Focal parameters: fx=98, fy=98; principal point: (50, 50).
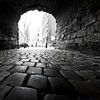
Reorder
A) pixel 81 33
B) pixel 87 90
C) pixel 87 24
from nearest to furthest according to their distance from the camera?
1. pixel 87 90
2. pixel 87 24
3. pixel 81 33

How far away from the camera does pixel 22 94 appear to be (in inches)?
30.5

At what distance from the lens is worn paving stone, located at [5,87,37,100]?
72cm

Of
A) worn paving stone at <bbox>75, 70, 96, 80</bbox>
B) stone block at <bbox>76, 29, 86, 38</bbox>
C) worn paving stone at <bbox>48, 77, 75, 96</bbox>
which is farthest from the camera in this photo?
stone block at <bbox>76, 29, 86, 38</bbox>

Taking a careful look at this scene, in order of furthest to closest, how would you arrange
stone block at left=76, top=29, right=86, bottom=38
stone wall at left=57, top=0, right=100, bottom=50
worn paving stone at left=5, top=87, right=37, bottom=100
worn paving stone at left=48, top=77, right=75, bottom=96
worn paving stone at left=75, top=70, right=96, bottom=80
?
stone block at left=76, top=29, right=86, bottom=38, stone wall at left=57, top=0, right=100, bottom=50, worn paving stone at left=75, top=70, right=96, bottom=80, worn paving stone at left=48, top=77, right=75, bottom=96, worn paving stone at left=5, top=87, right=37, bottom=100

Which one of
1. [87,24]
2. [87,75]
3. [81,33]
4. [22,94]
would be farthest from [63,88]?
[81,33]

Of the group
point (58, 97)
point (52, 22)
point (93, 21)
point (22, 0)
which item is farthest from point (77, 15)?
point (52, 22)

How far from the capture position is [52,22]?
20031mm

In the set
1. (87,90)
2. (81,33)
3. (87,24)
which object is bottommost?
(87,90)

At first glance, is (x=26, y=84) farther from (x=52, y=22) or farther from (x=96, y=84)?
(x=52, y=22)

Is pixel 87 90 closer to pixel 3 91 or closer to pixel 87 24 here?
pixel 3 91

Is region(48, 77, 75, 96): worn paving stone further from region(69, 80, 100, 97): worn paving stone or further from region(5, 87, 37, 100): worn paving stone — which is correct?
region(5, 87, 37, 100): worn paving stone

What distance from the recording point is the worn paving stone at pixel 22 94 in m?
0.72

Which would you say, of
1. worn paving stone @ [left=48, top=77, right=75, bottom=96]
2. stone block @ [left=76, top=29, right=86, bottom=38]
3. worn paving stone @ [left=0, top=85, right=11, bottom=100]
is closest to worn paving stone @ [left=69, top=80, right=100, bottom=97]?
worn paving stone @ [left=48, top=77, right=75, bottom=96]

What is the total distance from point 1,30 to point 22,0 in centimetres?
224
